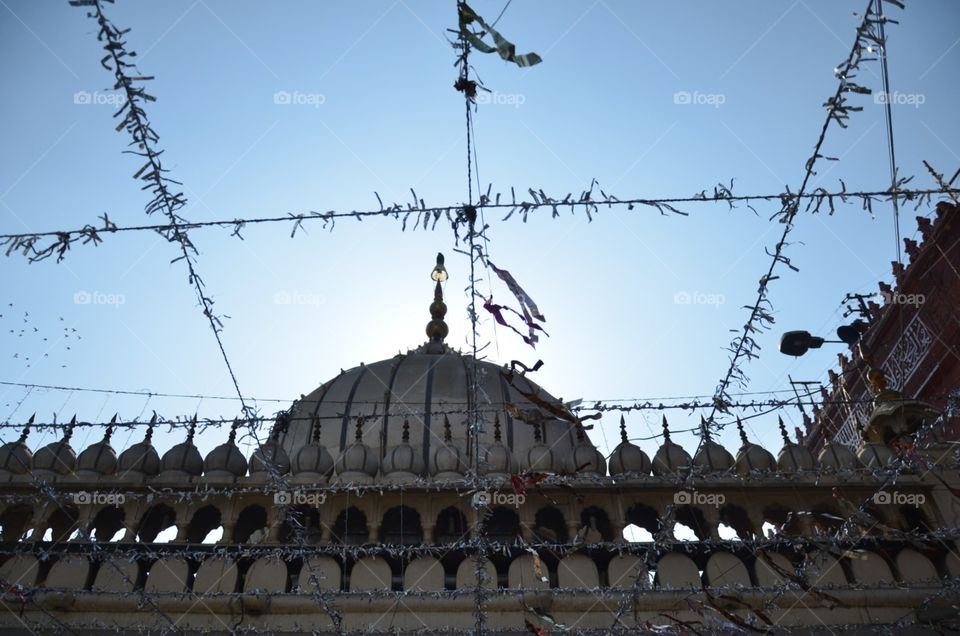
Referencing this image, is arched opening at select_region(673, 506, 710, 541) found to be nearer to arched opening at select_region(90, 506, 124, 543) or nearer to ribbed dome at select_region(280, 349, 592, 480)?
ribbed dome at select_region(280, 349, 592, 480)

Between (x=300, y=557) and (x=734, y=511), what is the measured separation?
7002 millimetres

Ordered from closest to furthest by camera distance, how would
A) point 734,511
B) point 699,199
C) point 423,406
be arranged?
point 699,199 → point 734,511 → point 423,406

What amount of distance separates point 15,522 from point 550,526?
926cm

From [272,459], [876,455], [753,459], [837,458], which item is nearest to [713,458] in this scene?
[753,459]

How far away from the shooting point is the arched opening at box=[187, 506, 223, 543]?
12836 millimetres

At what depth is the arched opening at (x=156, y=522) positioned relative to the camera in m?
12.8

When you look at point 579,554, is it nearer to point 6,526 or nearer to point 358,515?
point 358,515

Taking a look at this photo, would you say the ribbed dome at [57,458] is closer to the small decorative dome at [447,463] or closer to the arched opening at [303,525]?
the arched opening at [303,525]

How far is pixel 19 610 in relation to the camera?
10.3 metres

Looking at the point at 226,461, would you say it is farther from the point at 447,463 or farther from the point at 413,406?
the point at 413,406

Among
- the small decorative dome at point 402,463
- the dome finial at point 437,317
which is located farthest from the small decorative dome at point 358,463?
the dome finial at point 437,317

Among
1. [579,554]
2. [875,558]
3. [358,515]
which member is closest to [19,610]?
[358,515]

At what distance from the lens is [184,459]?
12945mm

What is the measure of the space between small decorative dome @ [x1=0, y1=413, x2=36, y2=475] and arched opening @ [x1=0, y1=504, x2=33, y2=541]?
0.65 meters
